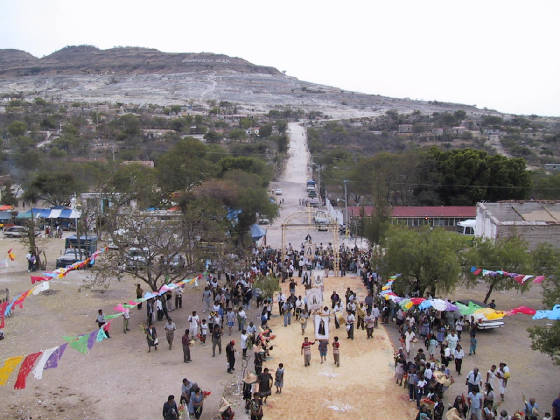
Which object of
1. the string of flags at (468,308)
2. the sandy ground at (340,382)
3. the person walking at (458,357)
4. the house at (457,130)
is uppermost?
the house at (457,130)

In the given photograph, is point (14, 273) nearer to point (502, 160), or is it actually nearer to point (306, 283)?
point (306, 283)

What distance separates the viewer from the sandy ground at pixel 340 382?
42.4 feet

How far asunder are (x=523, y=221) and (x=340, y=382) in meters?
18.9

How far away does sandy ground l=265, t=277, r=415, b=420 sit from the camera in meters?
12.9

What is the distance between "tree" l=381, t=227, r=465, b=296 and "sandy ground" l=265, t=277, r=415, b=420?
2668 mm

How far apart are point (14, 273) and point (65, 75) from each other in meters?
184

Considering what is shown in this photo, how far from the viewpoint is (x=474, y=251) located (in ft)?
70.9

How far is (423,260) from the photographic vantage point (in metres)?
19.9

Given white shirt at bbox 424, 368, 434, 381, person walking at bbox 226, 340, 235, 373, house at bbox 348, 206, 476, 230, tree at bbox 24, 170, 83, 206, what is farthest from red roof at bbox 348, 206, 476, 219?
white shirt at bbox 424, 368, 434, 381

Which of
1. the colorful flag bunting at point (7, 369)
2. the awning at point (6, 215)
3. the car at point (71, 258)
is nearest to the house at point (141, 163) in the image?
the awning at point (6, 215)

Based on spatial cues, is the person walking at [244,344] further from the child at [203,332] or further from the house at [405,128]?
the house at [405,128]

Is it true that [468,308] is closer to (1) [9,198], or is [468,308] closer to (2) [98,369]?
(2) [98,369]

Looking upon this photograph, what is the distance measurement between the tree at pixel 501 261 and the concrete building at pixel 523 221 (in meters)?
4.91

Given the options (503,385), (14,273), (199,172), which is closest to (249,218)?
(199,172)
